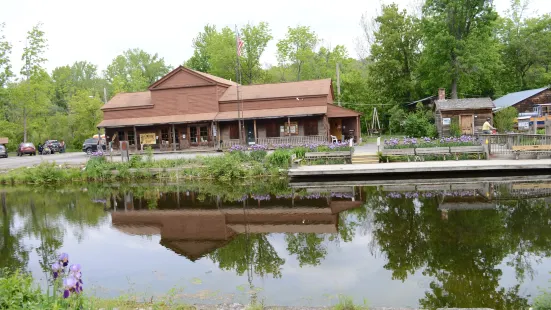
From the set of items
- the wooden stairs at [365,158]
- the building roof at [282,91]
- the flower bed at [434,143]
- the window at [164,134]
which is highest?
the building roof at [282,91]

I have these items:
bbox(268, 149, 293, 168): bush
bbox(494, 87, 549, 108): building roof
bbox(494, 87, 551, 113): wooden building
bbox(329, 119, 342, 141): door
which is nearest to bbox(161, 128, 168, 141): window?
bbox(329, 119, 342, 141): door

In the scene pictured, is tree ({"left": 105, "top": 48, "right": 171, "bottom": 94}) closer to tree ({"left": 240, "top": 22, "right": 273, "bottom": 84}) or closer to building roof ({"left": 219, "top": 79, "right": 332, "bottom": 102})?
tree ({"left": 240, "top": 22, "right": 273, "bottom": 84})

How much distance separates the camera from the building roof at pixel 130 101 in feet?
117

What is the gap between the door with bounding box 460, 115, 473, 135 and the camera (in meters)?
30.7

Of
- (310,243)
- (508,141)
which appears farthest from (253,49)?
(310,243)

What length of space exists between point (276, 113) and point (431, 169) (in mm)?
14768

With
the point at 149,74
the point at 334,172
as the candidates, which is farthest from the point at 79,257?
the point at 149,74

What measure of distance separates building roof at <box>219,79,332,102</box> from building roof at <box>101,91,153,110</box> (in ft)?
22.0

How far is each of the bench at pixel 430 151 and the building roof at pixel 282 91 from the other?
11742 millimetres

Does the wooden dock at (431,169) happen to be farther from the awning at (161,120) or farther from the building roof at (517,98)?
the building roof at (517,98)

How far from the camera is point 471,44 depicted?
3531cm

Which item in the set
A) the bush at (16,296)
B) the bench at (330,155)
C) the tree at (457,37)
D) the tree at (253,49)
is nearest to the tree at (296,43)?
the tree at (253,49)

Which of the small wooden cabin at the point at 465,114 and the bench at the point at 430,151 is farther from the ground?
Answer: the small wooden cabin at the point at 465,114

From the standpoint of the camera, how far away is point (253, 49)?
54156 mm
